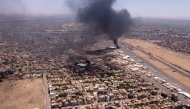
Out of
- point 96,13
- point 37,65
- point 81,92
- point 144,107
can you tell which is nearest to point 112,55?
point 96,13

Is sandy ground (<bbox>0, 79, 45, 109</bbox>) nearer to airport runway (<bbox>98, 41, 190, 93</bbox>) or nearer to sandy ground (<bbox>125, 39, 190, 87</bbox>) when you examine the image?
airport runway (<bbox>98, 41, 190, 93</bbox>)

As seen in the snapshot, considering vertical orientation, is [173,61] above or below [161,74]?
above

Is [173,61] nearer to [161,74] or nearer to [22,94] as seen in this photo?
[161,74]

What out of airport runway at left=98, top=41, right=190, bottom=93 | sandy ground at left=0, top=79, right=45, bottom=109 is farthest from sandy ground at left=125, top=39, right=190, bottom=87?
sandy ground at left=0, top=79, right=45, bottom=109

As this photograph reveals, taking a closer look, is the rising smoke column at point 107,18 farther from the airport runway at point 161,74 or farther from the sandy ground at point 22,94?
the sandy ground at point 22,94

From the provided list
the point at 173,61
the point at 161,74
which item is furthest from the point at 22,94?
the point at 173,61

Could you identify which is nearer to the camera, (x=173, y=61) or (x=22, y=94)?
(x=22, y=94)

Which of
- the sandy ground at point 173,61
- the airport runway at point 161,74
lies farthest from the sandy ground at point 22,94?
the sandy ground at point 173,61

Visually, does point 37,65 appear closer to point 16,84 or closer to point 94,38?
point 16,84
